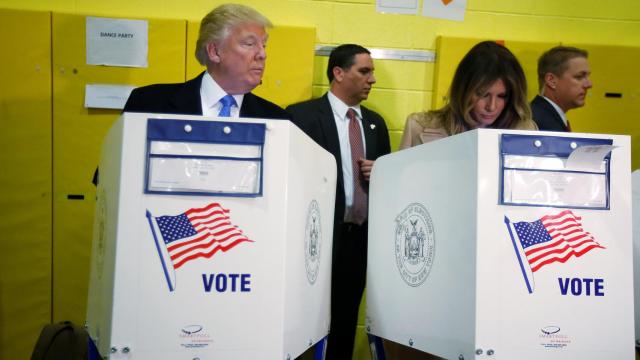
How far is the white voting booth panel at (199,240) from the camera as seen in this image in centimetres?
129

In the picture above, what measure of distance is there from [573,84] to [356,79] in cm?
111

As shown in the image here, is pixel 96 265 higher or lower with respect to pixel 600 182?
lower

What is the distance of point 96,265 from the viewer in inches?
61.8

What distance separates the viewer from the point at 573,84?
3236 millimetres

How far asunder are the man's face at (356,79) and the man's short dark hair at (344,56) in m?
0.02

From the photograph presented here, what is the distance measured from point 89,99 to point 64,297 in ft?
3.32

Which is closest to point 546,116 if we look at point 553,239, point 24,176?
point 553,239

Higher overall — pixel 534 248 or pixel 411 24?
pixel 411 24

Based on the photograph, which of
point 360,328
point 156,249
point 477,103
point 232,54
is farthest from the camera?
point 360,328

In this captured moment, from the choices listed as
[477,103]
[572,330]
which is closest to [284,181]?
[572,330]

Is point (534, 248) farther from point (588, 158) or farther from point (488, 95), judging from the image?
point (488, 95)

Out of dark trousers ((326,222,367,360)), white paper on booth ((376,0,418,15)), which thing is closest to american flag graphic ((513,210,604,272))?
dark trousers ((326,222,367,360))

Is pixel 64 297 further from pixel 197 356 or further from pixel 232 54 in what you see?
pixel 197 356

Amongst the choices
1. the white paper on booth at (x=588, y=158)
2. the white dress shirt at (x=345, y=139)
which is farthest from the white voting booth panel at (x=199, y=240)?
the white dress shirt at (x=345, y=139)
